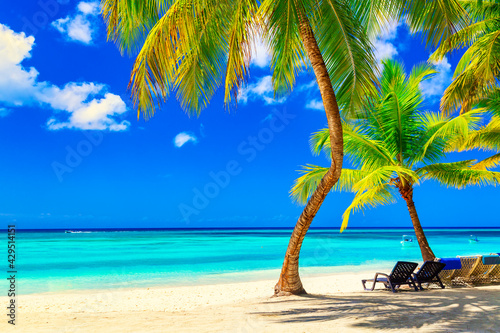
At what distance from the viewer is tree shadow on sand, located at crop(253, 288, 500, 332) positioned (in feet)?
14.8

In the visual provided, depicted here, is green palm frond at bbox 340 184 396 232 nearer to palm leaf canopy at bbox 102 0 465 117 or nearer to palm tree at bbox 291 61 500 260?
palm tree at bbox 291 61 500 260

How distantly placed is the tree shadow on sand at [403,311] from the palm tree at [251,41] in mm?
1225

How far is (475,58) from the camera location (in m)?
8.50

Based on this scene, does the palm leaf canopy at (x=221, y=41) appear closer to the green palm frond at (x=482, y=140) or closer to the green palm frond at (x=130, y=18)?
the green palm frond at (x=130, y=18)

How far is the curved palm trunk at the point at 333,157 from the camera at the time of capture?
622 centimetres

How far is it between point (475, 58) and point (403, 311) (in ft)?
19.9

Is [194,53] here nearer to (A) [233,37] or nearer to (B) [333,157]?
(A) [233,37]

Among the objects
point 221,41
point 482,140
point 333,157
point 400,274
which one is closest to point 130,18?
point 221,41

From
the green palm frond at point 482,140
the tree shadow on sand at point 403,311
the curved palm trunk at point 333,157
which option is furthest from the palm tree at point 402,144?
the tree shadow on sand at point 403,311

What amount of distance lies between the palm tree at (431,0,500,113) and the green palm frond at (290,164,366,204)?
3.03 meters

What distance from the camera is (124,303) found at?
8.56 m

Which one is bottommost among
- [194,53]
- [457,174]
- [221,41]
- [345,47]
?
[457,174]

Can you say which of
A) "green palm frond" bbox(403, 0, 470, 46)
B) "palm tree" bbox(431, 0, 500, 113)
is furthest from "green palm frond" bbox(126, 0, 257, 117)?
"palm tree" bbox(431, 0, 500, 113)

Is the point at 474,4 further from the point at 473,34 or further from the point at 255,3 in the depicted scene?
the point at 255,3
